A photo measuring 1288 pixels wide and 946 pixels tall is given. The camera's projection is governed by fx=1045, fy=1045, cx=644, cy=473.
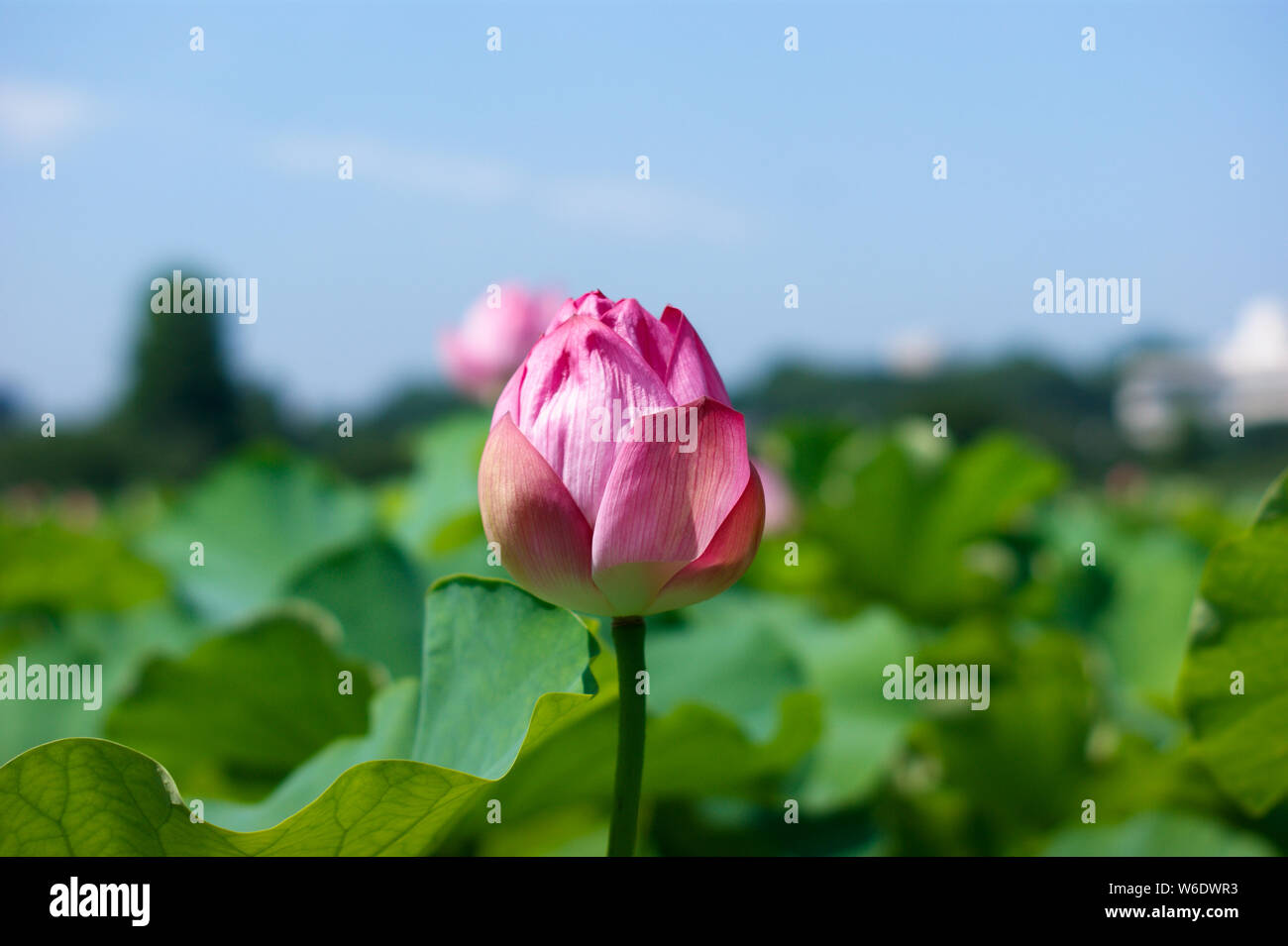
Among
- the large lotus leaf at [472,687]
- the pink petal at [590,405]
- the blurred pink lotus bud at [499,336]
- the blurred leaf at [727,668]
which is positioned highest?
the blurred pink lotus bud at [499,336]

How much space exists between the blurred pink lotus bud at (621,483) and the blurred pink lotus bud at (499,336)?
172 centimetres

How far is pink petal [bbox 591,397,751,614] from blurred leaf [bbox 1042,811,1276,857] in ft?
2.66

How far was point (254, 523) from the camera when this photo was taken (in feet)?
4.64

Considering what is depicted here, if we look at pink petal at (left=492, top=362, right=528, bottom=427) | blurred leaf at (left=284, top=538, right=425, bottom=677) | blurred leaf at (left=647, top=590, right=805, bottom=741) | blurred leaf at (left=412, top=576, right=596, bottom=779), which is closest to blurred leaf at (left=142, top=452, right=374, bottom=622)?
blurred leaf at (left=284, top=538, right=425, bottom=677)

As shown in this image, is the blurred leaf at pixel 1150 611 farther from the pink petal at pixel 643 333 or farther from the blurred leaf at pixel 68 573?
the blurred leaf at pixel 68 573

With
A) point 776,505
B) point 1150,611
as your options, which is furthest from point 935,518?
point 1150,611

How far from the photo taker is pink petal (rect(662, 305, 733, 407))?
0.47m

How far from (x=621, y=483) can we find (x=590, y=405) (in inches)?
1.7

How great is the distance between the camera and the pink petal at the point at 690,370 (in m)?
0.47

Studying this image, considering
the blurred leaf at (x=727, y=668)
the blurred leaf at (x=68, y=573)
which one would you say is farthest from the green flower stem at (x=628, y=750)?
the blurred leaf at (x=68, y=573)

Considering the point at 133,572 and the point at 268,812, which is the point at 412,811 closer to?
the point at 268,812
